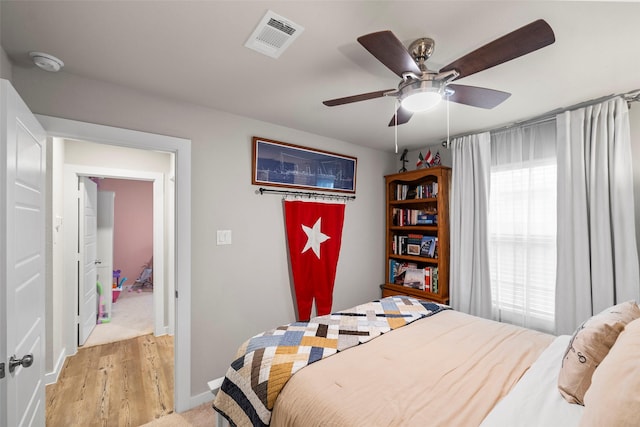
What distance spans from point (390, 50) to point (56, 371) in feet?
12.3

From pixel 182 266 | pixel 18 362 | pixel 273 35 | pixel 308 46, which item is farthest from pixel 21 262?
pixel 308 46

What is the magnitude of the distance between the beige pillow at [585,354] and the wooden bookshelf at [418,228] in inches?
75.7

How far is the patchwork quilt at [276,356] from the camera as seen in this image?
133cm

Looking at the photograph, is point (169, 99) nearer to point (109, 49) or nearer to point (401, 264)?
point (109, 49)

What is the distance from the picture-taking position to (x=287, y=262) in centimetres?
284

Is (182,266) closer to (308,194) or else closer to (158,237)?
(308,194)

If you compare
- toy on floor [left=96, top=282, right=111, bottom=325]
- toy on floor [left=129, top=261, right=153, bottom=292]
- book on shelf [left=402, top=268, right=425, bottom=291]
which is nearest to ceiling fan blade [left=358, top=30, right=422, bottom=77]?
book on shelf [left=402, top=268, right=425, bottom=291]

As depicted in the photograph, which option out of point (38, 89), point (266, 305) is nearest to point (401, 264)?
point (266, 305)

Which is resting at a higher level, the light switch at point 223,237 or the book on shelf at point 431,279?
the light switch at point 223,237

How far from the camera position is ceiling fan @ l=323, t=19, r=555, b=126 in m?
1.06

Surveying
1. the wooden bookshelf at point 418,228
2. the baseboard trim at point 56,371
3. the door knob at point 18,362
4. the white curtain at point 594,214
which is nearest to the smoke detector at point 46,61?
the door knob at point 18,362

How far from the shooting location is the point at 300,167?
115 inches

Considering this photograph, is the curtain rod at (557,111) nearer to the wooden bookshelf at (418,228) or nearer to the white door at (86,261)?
the wooden bookshelf at (418,228)

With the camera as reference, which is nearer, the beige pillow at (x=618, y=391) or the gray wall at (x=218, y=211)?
the beige pillow at (x=618, y=391)
